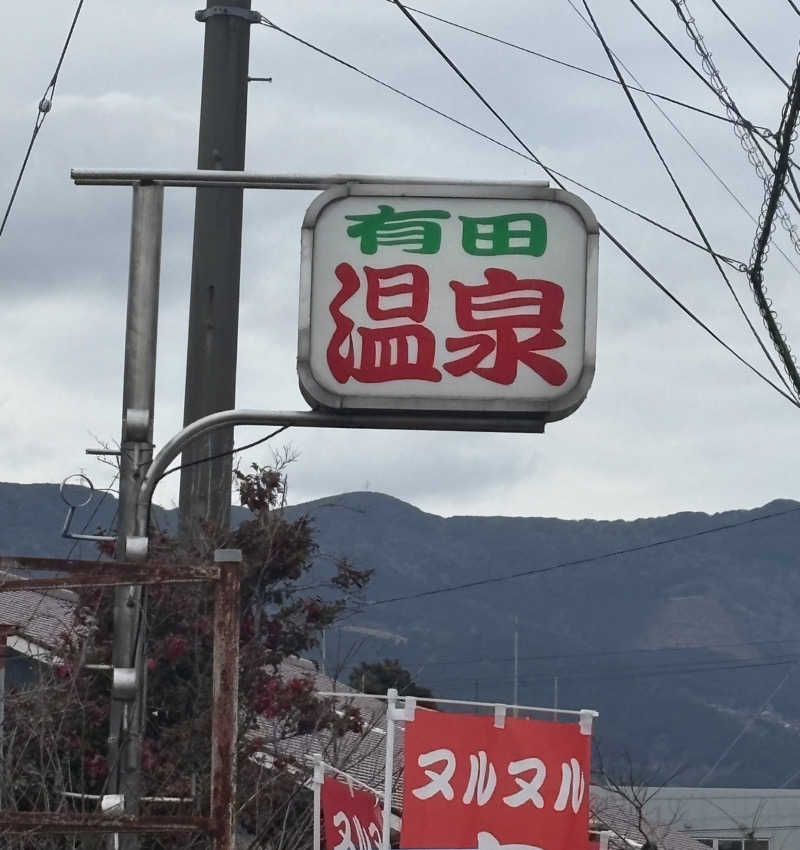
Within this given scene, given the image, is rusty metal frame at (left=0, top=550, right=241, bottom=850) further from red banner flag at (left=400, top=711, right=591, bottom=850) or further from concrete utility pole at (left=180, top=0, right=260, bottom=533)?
concrete utility pole at (left=180, top=0, right=260, bottom=533)

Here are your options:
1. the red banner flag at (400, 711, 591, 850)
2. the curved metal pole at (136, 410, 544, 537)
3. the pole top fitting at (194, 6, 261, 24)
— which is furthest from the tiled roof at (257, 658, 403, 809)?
the curved metal pole at (136, 410, 544, 537)

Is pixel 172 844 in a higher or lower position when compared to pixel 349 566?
lower

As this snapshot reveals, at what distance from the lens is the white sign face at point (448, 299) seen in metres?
7.33

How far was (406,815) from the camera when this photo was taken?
400 inches

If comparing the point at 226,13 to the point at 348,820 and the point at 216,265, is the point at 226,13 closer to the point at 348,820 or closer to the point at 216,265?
the point at 216,265

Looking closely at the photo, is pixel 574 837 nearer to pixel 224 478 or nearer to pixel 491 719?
pixel 491 719

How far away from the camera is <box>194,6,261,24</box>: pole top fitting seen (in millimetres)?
12469

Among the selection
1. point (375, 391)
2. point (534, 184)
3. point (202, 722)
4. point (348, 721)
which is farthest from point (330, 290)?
point (348, 721)

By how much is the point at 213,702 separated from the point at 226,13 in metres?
7.73

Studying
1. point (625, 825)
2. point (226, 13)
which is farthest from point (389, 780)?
point (625, 825)

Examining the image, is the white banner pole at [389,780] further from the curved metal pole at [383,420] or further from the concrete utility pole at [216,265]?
the curved metal pole at [383,420]

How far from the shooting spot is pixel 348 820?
10430mm

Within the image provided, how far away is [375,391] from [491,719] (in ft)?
13.0

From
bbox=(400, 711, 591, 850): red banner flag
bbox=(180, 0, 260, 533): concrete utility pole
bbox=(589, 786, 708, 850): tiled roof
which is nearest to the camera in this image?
bbox=(400, 711, 591, 850): red banner flag
